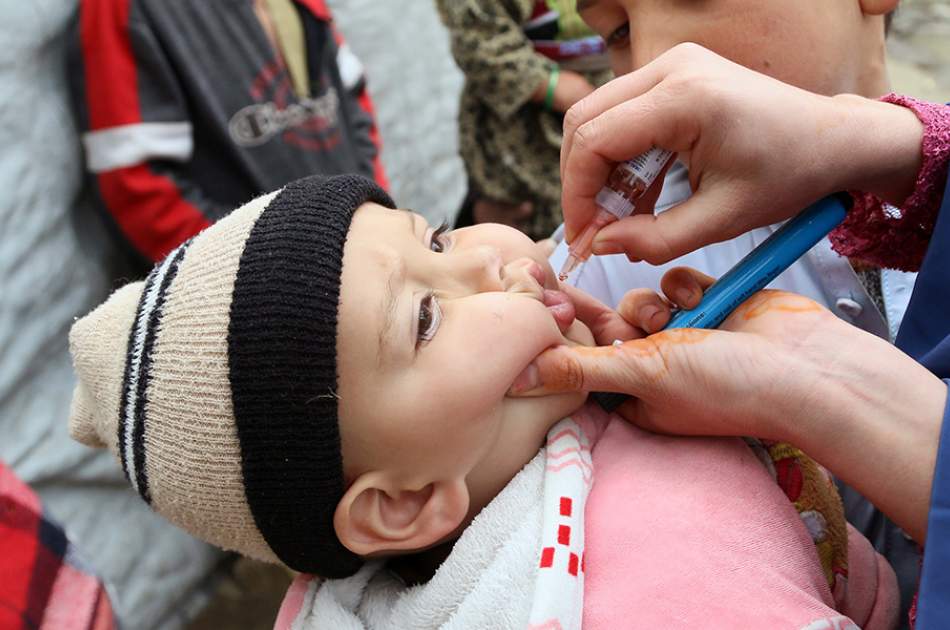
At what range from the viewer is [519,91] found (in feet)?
8.20

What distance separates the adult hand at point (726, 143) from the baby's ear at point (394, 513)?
1.24ft

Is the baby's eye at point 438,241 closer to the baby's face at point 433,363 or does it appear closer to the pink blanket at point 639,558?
the baby's face at point 433,363

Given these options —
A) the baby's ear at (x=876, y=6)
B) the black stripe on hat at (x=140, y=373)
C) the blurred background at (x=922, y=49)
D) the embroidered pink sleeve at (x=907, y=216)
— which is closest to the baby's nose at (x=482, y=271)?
the black stripe on hat at (x=140, y=373)

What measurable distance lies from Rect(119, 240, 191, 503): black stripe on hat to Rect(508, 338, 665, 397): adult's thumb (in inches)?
17.8

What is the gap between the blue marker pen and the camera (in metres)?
0.94

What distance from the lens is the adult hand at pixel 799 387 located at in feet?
2.67

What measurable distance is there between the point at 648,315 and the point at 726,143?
0.82 ft

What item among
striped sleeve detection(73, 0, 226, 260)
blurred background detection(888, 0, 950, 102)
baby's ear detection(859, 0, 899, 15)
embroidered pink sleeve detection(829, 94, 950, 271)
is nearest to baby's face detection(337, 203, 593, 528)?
embroidered pink sleeve detection(829, 94, 950, 271)

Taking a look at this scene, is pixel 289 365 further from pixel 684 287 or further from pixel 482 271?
pixel 684 287

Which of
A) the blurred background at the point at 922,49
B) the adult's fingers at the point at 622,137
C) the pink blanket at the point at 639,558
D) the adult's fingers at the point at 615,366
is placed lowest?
the blurred background at the point at 922,49

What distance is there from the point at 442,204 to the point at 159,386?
8.74 feet

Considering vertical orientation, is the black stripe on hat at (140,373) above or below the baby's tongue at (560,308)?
above

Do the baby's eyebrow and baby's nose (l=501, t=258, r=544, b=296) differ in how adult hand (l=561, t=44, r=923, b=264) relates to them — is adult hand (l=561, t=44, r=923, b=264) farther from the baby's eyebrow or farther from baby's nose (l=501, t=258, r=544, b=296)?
the baby's eyebrow

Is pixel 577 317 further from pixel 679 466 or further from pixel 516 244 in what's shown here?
pixel 679 466
